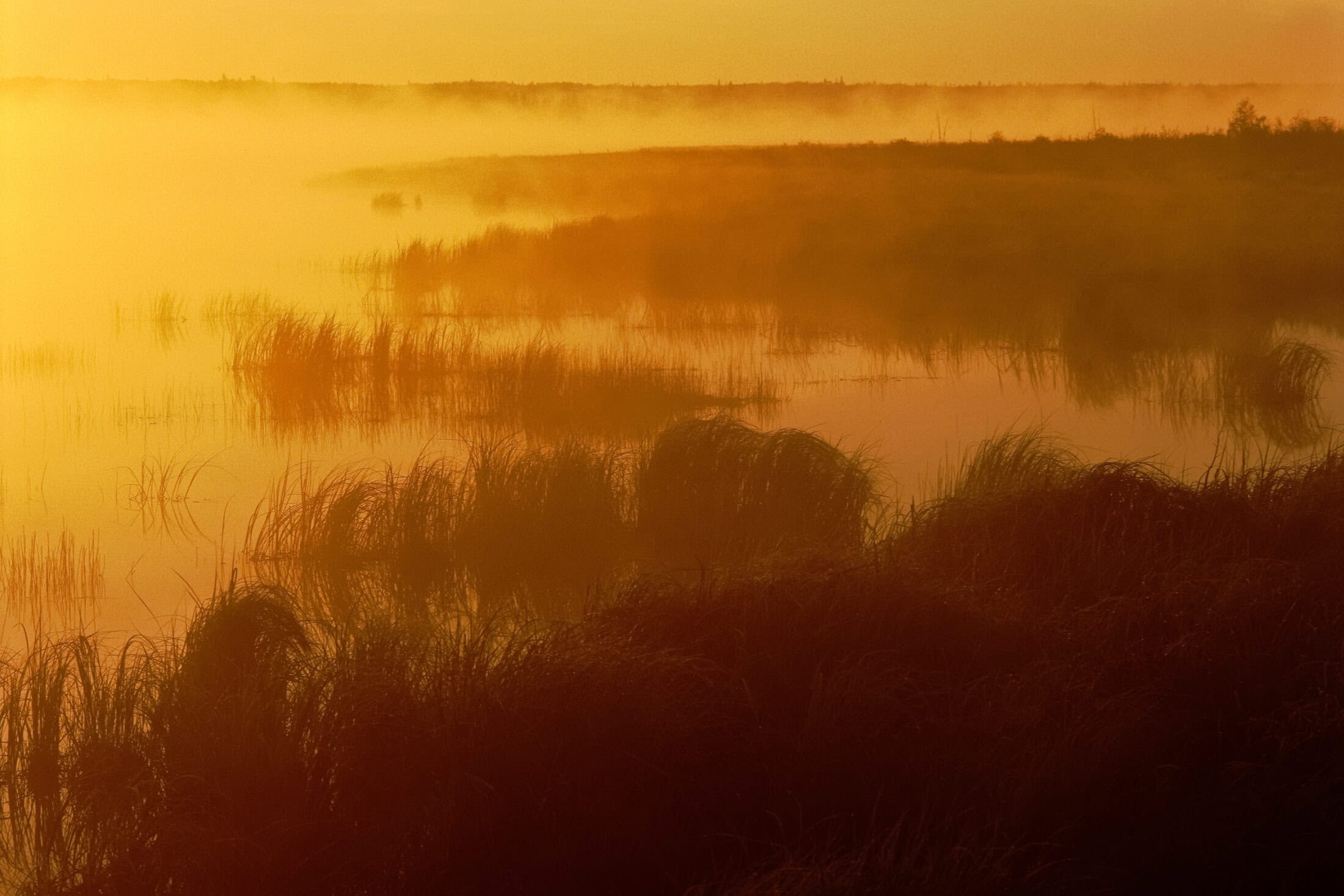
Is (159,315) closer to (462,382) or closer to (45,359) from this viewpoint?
(45,359)

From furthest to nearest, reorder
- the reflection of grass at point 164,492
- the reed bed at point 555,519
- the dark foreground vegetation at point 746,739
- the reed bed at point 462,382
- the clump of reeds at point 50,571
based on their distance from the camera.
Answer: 1. the reed bed at point 462,382
2. the reflection of grass at point 164,492
3. the reed bed at point 555,519
4. the clump of reeds at point 50,571
5. the dark foreground vegetation at point 746,739

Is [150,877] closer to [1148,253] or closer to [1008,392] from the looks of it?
[1008,392]

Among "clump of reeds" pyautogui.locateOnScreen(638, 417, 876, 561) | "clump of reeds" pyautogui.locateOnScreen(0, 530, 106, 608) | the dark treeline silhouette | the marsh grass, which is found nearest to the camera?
"clump of reeds" pyautogui.locateOnScreen(0, 530, 106, 608)

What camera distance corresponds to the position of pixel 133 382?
1274 centimetres

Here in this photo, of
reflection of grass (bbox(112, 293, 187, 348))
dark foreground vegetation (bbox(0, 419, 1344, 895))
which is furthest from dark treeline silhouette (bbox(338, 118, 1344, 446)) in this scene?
dark foreground vegetation (bbox(0, 419, 1344, 895))

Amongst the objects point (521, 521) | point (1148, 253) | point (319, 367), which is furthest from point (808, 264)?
point (521, 521)

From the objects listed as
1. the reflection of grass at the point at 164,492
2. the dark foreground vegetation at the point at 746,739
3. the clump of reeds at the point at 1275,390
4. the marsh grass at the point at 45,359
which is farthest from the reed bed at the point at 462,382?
the dark foreground vegetation at the point at 746,739

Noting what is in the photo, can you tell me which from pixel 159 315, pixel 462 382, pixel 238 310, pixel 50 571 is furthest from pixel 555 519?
pixel 159 315

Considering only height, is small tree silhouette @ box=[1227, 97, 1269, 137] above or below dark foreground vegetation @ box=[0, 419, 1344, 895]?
above

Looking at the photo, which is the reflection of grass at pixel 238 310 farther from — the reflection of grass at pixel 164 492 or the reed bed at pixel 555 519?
the reed bed at pixel 555 519

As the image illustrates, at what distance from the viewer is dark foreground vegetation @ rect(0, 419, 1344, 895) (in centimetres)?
381

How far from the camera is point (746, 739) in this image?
4340mm

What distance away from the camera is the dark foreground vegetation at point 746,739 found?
12.5 ft

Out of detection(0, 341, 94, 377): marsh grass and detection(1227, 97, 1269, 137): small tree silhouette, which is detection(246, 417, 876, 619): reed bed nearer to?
detection(0, 341, 94, 377): marsh grass
